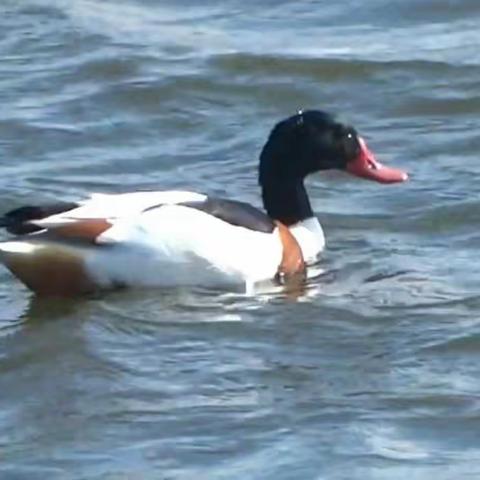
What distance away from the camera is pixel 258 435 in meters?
8.46

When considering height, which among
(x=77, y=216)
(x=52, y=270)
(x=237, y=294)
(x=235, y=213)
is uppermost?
(x=77, y=216)

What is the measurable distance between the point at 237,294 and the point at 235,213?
1.20 ft

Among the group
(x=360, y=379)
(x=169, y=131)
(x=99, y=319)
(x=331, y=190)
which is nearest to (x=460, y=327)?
(x=360, y=379)

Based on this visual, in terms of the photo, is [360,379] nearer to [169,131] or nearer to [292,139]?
[292,139]

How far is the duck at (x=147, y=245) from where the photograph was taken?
10.4 meters

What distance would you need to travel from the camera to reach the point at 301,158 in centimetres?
1156

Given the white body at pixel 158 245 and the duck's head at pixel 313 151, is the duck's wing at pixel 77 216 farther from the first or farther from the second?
the duck's head at pixel 313 151

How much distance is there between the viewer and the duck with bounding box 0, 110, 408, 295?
1035 centimetres

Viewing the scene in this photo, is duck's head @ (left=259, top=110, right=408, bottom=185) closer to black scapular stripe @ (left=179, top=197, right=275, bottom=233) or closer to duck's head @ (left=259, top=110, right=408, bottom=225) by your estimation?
duck's head @ (left=259, top=110, right=408, bottom=225)

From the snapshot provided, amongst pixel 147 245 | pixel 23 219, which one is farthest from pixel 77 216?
pixel 147 245

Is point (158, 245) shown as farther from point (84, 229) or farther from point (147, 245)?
point (84, 229)

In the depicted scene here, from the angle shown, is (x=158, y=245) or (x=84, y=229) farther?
(x=158, y=245)

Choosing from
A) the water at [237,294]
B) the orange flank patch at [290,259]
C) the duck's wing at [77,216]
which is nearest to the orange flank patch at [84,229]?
the duck's wing at [77,216]

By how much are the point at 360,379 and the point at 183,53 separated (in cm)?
661
